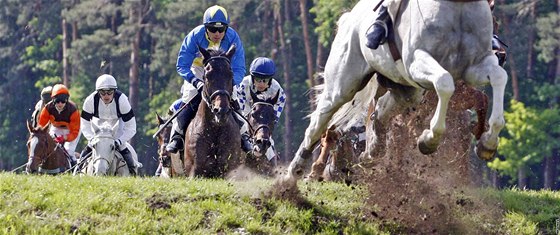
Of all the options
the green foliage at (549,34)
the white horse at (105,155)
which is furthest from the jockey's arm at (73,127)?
the green foliage at (549,34)

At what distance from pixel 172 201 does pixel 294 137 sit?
3403 centimetres

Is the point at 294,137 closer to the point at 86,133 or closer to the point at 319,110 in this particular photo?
the point at 86,133

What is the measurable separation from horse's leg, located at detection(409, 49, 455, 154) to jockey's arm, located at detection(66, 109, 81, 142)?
30.3ft

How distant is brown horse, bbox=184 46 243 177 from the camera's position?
14.7 m

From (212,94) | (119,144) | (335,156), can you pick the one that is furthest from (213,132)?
(119,144)

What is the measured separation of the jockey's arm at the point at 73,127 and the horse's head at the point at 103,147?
2760mm

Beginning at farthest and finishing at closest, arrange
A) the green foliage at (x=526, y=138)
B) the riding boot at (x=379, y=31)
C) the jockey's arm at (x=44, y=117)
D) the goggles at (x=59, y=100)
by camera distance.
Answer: the green foliage at (x=526, y=138), the jockey's arm at (x=44, y=117), the goggles at (x=59, y=100), the riding boot at (x=379, y=31)

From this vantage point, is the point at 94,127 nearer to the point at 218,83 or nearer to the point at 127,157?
the point at 127,157

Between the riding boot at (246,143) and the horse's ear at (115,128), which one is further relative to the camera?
the horse's ear at (115,128)

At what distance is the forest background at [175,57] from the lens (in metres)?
43.1

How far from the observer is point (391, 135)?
13.6 m

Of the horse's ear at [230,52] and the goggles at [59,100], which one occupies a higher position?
the horse's ear at [230,52]

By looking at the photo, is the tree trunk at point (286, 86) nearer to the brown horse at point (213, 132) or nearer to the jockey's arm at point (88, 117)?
the jockey's arm at point (88, 117)

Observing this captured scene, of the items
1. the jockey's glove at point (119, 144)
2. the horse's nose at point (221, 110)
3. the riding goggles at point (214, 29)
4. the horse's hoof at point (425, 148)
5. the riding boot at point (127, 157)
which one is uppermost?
the riding goggles at point (214, 29)
